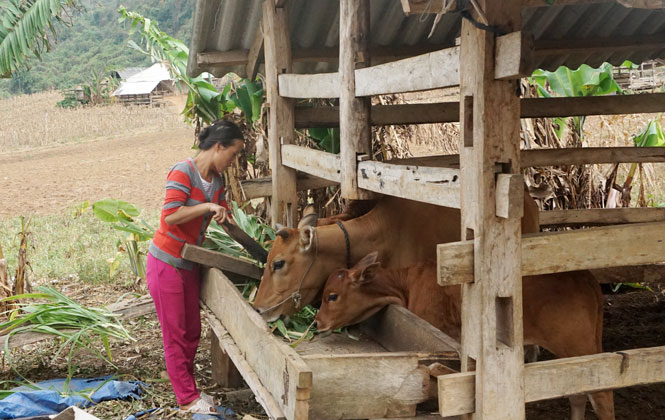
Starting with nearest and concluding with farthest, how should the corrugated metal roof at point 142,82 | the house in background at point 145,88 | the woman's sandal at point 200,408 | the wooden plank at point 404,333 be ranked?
the wooden plank at point 404,333 < the woman's sandal at point 200,408 < the house in background at point 145,88 < the corrugated metal roof at point 142,82

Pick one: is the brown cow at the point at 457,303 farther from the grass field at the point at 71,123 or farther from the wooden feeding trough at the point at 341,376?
the grass field at the point at 71,123

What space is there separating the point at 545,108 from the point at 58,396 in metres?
4.79

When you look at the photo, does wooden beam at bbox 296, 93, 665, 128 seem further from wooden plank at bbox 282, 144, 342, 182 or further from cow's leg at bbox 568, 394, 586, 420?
cow's leg at bbox 568, 394, 586, 420

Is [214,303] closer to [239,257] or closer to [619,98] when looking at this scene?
[239,257]

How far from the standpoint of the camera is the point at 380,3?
6094mm

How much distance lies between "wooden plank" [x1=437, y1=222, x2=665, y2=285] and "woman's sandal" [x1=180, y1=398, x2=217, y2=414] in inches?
106

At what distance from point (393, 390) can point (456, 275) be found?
63cm

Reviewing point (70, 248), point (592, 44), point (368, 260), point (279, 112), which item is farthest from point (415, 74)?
point (70, 248)

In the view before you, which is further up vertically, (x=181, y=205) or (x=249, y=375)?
(x=181, y=205)

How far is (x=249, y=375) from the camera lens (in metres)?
3.97

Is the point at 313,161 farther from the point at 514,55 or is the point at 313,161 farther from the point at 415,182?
the point at 514,55

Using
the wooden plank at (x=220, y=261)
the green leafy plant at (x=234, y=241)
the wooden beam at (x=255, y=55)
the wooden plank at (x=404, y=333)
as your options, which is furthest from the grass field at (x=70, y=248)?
the wooden plank at (x=404, y=333)

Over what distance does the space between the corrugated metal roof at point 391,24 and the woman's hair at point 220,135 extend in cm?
141

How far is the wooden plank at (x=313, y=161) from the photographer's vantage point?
493 cm
